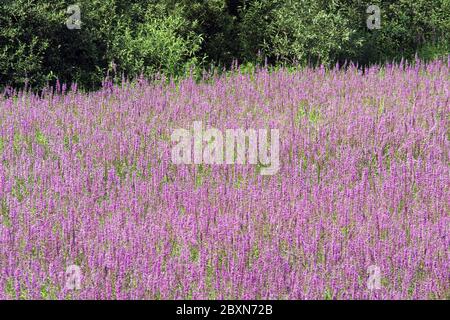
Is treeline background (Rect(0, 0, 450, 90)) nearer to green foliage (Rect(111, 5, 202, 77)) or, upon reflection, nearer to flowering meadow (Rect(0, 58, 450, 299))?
green foliage (Rect(111, 5, 202, 77))

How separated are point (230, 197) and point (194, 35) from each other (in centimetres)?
564

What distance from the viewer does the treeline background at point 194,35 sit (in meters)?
9.71

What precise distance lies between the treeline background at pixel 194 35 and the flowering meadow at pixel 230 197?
101cm

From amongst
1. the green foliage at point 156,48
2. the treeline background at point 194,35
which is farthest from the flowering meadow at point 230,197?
the green foliage at point 156,48

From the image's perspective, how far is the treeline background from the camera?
9.71 meters

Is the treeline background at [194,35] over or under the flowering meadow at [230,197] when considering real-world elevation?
over

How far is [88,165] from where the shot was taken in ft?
21.8

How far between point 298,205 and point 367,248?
0.76 m

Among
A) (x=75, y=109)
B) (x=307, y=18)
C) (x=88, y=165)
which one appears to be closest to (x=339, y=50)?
(x=307, y=18)

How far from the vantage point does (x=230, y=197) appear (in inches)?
226

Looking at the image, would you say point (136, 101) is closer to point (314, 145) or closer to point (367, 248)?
point (314, 145)

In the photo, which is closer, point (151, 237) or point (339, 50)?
point (151, 237)

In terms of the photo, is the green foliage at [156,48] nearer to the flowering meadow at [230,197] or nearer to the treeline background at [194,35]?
the treeline background at [194,35]
